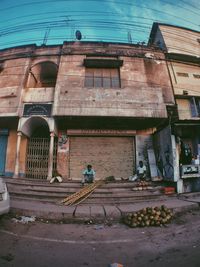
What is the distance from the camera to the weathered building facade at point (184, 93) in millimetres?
8055

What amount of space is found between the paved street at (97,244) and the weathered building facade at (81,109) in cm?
521

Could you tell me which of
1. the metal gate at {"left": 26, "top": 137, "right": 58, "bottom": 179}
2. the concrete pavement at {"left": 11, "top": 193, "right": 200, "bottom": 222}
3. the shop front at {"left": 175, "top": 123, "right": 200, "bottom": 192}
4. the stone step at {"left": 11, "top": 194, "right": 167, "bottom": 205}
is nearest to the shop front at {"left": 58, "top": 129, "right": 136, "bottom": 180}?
the metal gate at {"left": 26, "top": 137, "right": 58, "bottom": 179}

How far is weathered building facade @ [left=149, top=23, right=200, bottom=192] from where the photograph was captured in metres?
8.05

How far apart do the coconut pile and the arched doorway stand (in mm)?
6597

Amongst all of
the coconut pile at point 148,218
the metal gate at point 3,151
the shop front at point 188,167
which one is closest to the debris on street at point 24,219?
the coconut pile at point 148,218

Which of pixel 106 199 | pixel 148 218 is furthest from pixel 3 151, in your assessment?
pixel 148 218

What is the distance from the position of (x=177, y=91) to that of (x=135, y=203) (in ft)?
27.7

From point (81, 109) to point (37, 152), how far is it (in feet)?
12.9

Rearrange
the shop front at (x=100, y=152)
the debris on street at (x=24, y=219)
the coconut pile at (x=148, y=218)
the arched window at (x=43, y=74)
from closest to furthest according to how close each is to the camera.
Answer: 1. the coconut pile at (x=148, y=218)
2. the debris on street at (x=24, y=219)
3. the shop front at (x=100, y=152)
4. the arched window at (x=43, y=74)

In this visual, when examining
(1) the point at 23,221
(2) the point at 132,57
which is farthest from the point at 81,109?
(1) the point at 23,221

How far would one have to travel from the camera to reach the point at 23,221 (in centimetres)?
482

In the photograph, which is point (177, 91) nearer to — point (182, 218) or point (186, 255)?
point (182, 218)

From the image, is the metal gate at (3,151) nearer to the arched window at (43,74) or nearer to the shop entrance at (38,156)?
the shop entrance at (38,156)

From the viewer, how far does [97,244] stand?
3678 mm
